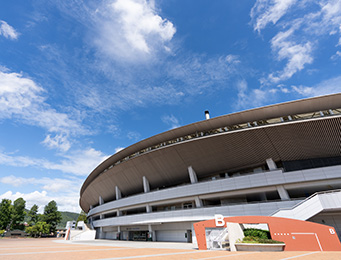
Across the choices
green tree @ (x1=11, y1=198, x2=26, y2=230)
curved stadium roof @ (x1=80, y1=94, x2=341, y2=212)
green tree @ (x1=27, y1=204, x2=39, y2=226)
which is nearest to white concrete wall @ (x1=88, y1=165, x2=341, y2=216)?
curved stadium roof @ (x1=80, y1=94, x2=341, y2=212)

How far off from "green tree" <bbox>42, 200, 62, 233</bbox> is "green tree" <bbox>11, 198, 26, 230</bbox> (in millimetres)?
8151

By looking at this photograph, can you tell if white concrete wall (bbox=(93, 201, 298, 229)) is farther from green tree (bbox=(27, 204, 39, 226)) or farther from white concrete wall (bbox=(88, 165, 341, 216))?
green tree (bbox=(27, 204, 39, 226))

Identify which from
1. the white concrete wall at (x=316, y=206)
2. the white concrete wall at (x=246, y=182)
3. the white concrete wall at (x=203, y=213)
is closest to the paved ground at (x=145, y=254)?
the white concrete wall at (x=316, y=206)

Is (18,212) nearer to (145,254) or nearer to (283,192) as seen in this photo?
(145,254)

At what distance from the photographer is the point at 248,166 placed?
2589 centimetres

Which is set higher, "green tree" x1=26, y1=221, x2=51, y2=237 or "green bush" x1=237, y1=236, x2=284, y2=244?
"green tree" x1=26, y1=221, x2=51, y2=237

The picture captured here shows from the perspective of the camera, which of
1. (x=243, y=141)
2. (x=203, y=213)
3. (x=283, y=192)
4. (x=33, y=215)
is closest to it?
(x=283, y=192)

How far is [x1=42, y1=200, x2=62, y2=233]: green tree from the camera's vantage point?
74.7 meters

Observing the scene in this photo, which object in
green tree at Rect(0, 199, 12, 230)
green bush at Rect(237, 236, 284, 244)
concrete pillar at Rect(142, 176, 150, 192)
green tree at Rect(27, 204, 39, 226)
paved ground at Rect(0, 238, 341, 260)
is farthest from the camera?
green tree at Rect(27, 204, 39, 226)

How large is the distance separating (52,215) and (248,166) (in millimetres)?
85304

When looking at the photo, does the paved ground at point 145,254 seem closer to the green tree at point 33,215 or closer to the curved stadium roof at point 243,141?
the curved stadium roof at point 243,141

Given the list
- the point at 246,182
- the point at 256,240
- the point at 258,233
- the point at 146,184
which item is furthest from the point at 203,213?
the point at 146,184

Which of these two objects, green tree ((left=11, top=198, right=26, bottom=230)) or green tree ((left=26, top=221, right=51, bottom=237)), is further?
green tree ((left=11, top=198, right=26, bottom=230))

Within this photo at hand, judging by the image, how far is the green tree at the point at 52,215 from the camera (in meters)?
74.7
